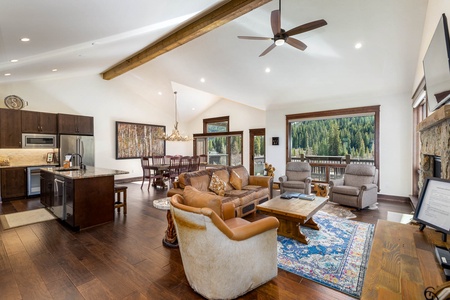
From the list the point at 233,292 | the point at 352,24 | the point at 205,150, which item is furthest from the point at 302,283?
the point at 205,150

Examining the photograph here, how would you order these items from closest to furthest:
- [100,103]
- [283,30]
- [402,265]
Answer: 1. [402,265]
2. [283,30]
3. [100,103]

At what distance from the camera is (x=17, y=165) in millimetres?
5734

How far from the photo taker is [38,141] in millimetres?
5742

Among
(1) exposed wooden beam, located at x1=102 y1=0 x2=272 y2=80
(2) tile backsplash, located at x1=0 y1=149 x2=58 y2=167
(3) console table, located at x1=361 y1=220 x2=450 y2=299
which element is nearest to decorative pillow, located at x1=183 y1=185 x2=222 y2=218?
(3) console table, located at x1=361 y1=220 x2=450 y2=299

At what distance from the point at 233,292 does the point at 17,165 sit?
698 cm

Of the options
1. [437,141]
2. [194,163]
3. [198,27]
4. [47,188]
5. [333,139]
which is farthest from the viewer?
[194,163]

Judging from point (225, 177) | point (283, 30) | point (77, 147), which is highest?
point (283, 30)

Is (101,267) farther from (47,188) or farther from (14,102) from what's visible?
(14,102)

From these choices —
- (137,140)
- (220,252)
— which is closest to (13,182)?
(137,140)

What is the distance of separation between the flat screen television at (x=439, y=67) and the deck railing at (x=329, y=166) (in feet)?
13.5

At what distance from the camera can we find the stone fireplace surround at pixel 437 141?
2020mm

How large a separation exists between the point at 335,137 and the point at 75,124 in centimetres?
810

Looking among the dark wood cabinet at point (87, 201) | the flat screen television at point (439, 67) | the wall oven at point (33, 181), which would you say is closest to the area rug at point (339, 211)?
the flat screen television at point (439, 67)

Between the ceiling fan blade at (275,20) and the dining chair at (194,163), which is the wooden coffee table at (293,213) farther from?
the dining chair at (194,163)
